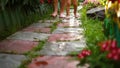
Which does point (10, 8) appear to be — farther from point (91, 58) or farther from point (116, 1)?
point (91, 58)

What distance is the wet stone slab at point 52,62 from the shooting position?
2398 mm

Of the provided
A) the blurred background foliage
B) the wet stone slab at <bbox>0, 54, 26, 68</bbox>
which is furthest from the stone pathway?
the blurred background foliage

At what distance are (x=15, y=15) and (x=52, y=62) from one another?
2.03 m

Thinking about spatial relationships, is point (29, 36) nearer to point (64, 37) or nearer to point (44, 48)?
point (64, 37)

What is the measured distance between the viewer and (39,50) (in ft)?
9.77

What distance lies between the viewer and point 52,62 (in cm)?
252

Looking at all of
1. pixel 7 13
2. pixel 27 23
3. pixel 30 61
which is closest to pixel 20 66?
pixel 30 61

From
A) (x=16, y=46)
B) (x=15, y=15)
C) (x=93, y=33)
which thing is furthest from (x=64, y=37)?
(x=15, y=15)

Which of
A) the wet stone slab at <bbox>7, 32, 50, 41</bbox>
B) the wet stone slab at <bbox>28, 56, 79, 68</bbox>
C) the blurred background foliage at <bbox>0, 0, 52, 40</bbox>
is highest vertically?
the blurred background foliage at <bbox>0, 0, 52, 40</bbox>

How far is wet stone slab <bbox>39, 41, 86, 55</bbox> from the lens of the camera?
2.87 m

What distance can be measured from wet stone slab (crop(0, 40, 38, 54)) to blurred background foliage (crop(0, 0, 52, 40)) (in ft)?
1.34

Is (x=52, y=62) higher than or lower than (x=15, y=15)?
lower

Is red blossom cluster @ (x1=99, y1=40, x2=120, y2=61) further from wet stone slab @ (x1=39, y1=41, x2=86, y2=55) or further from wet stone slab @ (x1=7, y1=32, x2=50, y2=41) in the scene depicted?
wet stone slab @ (x1=7, y1=32, x2=50, y2=41)

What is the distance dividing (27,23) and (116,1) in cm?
328
